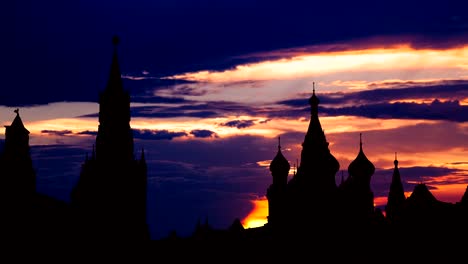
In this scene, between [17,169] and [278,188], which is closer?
[17,169]

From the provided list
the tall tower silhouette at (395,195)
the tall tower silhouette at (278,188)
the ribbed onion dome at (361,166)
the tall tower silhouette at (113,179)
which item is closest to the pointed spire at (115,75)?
the tall tower silhouette at (113,179)

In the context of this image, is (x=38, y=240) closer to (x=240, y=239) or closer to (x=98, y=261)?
(x=98, y=261)

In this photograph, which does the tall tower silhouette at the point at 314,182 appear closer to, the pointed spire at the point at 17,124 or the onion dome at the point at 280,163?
the onion dome at the point at 280,163

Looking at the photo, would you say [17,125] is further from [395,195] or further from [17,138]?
[395,195]

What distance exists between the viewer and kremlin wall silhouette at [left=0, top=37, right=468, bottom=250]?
98.3 metres

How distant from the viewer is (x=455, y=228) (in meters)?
93.2

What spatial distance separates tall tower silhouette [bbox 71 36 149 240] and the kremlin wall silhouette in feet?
0.36

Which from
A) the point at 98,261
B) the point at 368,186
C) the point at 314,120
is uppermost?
the point at 314,120

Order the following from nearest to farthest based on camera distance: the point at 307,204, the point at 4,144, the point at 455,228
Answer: the point at 455,228 < the point at 4,144 < the point at 307,204

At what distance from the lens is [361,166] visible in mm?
109938

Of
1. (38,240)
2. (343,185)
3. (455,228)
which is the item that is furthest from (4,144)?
(455,228)

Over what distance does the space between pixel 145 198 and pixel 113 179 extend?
204 inches

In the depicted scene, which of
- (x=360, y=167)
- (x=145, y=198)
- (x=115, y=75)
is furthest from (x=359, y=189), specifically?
(x=115, y=75)

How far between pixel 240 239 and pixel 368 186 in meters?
15.1
